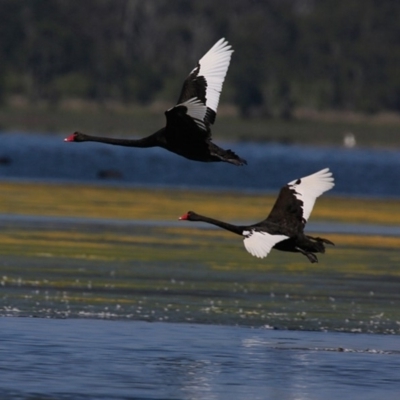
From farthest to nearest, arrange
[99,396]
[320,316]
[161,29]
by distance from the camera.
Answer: [161,29] < [320,316] < [99,396]

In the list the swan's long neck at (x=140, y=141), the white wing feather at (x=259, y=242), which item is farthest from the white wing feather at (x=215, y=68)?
the white wing feather at (x=259, y=242)

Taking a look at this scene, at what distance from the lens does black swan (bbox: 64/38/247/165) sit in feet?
48.5

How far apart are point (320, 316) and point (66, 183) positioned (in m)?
23.9

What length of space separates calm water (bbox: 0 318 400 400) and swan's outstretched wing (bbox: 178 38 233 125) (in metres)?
2.19

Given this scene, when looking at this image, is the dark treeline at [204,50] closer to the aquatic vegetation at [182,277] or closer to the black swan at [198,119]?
the aquatic vegetation at [182,277]

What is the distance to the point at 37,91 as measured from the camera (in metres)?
104

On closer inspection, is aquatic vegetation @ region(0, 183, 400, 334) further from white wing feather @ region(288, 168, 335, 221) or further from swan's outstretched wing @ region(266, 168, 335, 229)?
white wing feather @ region(288, 168, 335, 221)

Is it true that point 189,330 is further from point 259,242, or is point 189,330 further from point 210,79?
point 210,79

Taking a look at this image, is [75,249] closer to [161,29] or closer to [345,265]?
[345,265]

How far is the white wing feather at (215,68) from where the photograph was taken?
52.6ft

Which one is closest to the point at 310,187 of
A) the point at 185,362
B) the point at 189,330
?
the point at 189,330

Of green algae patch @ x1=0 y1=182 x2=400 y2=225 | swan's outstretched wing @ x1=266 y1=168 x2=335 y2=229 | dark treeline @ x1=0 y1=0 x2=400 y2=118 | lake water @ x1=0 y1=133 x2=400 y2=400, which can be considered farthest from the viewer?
dark treeline @ x1=0 y1=0 x2=400 y2=118

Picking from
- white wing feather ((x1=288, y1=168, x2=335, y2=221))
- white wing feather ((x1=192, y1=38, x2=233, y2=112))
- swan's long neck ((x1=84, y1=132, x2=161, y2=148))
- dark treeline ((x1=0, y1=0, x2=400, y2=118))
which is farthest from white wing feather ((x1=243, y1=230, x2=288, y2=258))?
dark treeline ((x1=0, y1=0, x2=400, y2=118))

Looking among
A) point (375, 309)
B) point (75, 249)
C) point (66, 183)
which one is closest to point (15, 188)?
point (66, 183)
